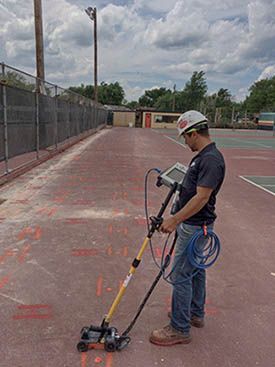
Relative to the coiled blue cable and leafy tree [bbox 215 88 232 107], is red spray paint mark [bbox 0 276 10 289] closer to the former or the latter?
the coiled blue cable

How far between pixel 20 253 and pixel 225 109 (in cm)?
7600

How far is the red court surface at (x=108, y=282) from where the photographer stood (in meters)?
2.57

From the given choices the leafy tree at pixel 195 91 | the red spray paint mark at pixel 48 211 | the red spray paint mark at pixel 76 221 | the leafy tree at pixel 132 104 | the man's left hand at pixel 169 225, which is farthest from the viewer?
the leafy tree at pixel 132 104

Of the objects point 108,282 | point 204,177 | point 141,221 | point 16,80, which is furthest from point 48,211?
point 16,80

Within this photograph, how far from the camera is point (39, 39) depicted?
14.1 meters

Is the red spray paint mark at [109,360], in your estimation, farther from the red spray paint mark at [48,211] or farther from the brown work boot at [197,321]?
the red spray paint mark at [48,211]

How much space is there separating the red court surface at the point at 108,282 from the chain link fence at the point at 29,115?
203cm

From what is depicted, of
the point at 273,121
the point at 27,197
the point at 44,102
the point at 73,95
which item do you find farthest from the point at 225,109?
the point at 27,197

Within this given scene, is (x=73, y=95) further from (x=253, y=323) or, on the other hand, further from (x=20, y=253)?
(x=253, y=323)

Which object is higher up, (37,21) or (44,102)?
(37,21)

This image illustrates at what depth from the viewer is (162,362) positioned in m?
2.49

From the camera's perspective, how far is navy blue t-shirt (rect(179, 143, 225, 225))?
92.4 inches

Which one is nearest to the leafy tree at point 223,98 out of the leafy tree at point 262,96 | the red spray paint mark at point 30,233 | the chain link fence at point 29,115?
the leafy tree at point 262,96

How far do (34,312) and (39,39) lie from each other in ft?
44.5
